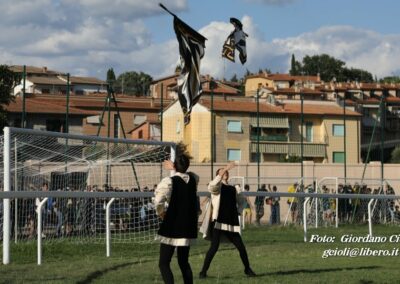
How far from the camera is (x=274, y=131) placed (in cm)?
6906

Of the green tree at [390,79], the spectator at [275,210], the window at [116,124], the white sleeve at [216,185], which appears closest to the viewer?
the white sleeve at [216,185]

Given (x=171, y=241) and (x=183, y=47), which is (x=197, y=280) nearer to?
(x=171, y=241)

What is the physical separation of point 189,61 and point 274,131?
52820 mm

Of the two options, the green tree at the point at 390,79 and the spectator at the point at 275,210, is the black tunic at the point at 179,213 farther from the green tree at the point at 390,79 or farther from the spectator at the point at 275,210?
the green tree at the point at 390,79

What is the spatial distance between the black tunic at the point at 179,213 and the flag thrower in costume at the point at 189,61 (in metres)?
6.36

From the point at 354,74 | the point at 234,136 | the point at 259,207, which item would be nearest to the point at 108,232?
the point at 259,207

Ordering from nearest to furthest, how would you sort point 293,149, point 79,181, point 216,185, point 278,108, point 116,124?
point 216,185 < point 79,181 < point 116,124 < point 278,108 < point 293,149

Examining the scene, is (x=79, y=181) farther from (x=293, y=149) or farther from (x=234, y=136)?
(x=293, y=149)

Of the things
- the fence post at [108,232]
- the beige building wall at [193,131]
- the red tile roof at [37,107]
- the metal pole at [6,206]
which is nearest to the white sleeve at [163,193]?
the metal pole at [6,206]

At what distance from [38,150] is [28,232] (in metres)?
1.86

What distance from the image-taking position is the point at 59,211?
58.5ft

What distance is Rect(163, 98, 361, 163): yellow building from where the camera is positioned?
161 ft

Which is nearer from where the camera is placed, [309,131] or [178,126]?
[178,126]

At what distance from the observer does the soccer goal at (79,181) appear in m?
16.9
